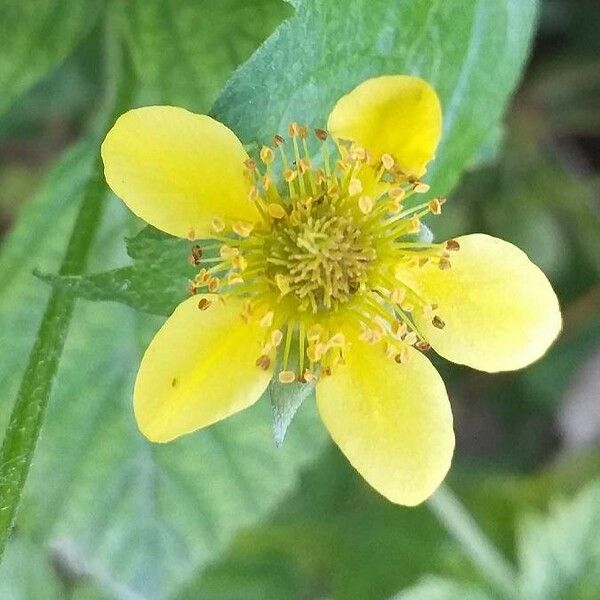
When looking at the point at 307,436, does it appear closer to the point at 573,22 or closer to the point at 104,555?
the point at 104,555

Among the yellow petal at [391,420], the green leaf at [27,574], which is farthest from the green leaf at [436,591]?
the yellow petal at [391,420]

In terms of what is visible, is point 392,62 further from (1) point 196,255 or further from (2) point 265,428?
(2) point 265,428

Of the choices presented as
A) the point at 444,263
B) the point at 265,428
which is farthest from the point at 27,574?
the point at 444,263

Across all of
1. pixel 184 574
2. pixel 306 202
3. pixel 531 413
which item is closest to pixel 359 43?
pixel 306 202

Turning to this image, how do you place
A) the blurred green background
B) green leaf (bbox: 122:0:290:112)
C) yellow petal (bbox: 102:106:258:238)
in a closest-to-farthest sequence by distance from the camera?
yellow petal (bbox: 102:106:258:238) < green leaf (bbox: 122:0:290:112) < the blurred green background

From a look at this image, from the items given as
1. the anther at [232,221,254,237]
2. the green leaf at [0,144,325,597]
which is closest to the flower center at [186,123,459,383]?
the anther at [232,221,254,237]

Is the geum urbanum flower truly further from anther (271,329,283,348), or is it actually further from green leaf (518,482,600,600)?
green leaf (518,482,600,600)

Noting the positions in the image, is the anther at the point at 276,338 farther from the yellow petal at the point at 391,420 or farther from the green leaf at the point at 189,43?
the green leaf at the point at 189,43
